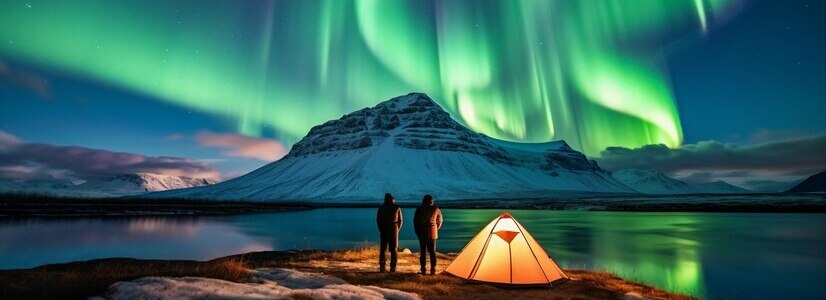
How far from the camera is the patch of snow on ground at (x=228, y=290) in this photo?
1225 centimetres

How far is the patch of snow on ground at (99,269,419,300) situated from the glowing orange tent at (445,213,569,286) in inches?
185

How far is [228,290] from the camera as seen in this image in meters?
12.8

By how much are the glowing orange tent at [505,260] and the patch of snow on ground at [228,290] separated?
4.71 meters

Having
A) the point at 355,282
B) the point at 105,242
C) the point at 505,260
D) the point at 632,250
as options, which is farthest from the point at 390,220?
the point at 105,242

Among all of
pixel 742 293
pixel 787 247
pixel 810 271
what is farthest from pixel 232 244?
pixel 787 247

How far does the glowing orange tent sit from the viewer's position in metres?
18.1

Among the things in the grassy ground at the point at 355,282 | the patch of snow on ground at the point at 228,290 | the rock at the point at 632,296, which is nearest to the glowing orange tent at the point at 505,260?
the grassy ground at the point at 355,282

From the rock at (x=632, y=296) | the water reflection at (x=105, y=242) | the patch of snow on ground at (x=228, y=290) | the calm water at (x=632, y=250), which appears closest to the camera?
the patch of snow on ground at (x=228, y=290)

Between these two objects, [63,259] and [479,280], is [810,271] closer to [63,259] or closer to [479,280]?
[479,280]

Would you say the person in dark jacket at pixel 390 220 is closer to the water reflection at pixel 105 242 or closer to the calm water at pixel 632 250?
the calm water at pixel 632 250

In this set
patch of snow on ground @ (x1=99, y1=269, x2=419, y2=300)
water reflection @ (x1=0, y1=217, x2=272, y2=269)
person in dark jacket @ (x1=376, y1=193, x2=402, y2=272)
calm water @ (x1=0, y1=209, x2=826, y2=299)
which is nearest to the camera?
patch of snow on ground @ (x1=99, y1=269, x2=419, y2=300)

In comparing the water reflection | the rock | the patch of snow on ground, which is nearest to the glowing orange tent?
the rock

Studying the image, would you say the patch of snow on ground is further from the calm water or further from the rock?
the calm water

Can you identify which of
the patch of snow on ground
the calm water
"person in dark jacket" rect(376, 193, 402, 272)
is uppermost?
"person in dark jacket" rect(376, 193, 402, 272)
